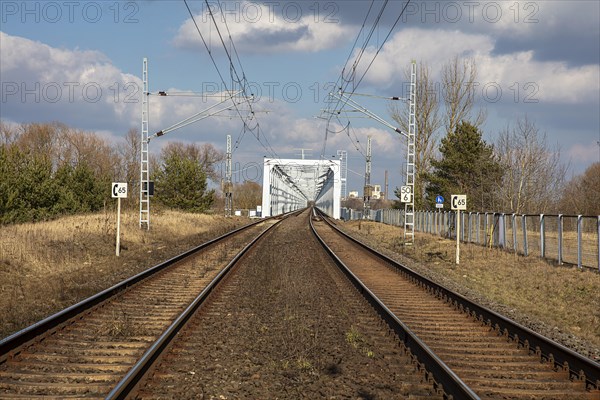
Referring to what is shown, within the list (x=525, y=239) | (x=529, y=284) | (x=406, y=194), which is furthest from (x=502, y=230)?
(x=529, y=284)

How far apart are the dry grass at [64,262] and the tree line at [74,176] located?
9969mm

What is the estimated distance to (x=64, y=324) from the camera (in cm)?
937

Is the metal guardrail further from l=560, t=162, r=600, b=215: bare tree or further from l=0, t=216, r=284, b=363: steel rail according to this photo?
l=560, t=162, r=600, b=215: bare tree

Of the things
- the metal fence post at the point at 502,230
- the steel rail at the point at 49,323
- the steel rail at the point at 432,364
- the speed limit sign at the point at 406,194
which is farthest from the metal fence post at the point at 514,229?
the steel rail at the point at 49,323

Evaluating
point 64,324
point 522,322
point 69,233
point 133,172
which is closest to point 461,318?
point 522,322

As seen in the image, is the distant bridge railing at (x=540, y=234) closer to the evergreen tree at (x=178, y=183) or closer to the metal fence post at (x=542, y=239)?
the metal fence post at (x=542, y=239)

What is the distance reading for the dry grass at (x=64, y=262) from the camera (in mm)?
11516

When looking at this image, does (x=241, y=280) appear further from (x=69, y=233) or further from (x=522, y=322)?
(x=69, y=233)

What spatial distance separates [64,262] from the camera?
18188 millimetres

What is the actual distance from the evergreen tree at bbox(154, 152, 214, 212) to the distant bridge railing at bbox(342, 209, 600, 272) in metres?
35.6

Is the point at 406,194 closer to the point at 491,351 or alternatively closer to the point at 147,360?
the point at 491,351

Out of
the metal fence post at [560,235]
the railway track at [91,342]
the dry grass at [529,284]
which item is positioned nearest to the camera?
the railway track at [91,342]

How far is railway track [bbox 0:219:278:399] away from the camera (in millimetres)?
6504

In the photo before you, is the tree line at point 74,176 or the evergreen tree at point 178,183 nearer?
the tree line at point 74,176
